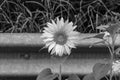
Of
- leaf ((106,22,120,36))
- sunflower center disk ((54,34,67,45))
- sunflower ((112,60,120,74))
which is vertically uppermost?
leaf ((106,22,120,36))

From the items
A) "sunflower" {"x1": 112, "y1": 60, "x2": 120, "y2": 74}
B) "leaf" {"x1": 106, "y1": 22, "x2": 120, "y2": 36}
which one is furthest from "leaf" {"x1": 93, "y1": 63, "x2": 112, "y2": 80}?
"leaf" {"x1": 106, "y1": 22, "x2": 120, "y2": 36}

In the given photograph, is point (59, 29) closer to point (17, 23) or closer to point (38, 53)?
point (38, 53)

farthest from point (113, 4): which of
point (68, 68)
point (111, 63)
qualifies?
point (111, 63)

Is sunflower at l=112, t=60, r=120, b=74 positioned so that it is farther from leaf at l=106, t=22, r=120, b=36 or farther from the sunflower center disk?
the sunflower center disk

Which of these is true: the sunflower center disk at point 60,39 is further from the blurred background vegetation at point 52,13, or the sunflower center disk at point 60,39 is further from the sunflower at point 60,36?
the blurred background vegetation at point 52,13

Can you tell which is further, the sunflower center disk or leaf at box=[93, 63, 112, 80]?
the sunflower center disk
